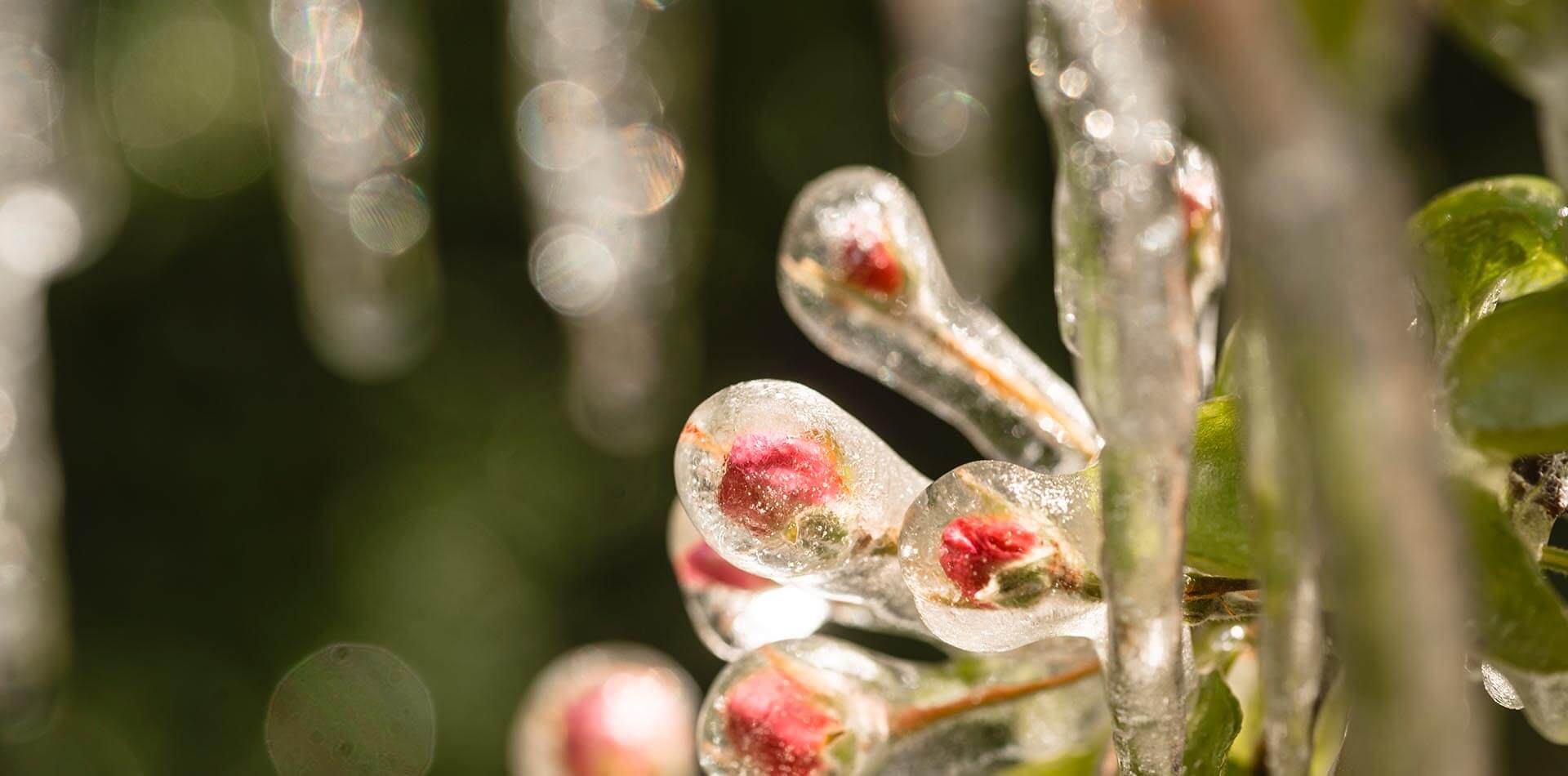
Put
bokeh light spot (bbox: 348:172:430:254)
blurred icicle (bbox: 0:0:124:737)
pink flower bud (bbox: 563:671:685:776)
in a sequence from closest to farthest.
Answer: pink flower bud (bbox: 563:671:685:776)
blurred icicle (bbox: 0:0:124:737)
bokeh light spot (bbox: 348:172:430:254)

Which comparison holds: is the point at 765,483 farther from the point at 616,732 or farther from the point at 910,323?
the point at 616,732

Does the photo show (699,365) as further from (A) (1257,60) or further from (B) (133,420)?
(A) (1257,60)

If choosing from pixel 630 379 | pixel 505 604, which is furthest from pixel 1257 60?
pixel 505 604

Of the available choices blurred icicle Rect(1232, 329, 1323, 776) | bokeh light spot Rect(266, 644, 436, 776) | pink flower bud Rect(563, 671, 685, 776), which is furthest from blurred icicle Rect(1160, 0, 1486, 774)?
bokeh light spot Rect(266, 644, 436, 776)

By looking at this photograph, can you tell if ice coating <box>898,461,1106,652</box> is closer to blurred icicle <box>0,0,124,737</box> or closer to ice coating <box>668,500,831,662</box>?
ice coating <box>668,500,831,662</box>

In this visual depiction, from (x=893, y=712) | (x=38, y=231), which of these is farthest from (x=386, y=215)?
(x=893, y=712)
